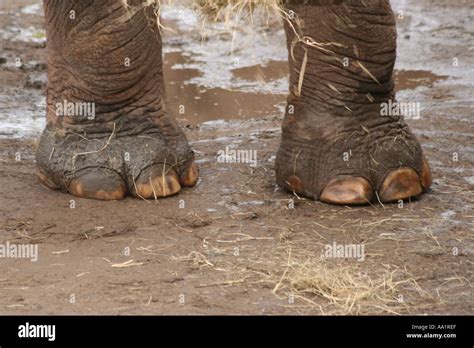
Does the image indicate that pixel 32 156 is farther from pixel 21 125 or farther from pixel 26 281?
pixel 26 281

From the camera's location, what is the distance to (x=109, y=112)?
407cm

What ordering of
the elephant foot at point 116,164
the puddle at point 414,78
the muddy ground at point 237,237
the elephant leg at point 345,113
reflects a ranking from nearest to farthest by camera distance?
the muddy ground at point 237,237
the elephant leg at point 345,113
the elephant foot at point 116,164
the puddle at point 414,78

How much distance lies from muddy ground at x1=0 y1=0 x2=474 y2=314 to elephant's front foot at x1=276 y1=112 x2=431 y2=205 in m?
0.06

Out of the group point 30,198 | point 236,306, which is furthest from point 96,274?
point 30,198

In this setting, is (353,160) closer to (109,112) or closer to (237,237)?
(237,237)

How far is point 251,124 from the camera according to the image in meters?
5.07

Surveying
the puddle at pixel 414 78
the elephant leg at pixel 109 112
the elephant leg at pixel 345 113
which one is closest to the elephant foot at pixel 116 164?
the elephant leg at pixel 109 112

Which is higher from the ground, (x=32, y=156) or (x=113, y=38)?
(x=113, y=38)

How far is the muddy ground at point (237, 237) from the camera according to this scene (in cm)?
301

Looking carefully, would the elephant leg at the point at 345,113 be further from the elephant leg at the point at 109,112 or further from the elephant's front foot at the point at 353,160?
the elephant leg at the point at 109,112

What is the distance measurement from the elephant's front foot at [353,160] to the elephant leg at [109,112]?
431 mm

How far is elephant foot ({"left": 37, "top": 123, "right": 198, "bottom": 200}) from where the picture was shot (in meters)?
3.91

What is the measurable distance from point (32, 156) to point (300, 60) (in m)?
1.23

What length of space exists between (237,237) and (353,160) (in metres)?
0.53
